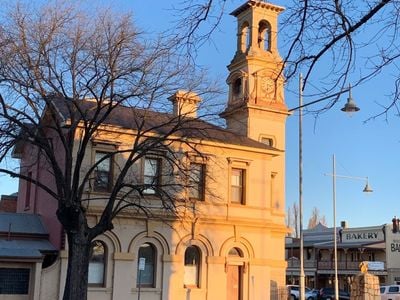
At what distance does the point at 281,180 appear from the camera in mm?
38812

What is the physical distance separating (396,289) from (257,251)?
1827cm

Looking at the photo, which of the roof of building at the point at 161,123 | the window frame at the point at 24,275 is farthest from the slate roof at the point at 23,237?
the roof of building at the point at 161,123

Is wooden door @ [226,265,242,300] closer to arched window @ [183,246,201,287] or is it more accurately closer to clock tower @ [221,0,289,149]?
arched window @ [183,246,201,287]

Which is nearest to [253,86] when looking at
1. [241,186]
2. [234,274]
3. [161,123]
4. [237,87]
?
[237,87]

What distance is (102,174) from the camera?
101ft

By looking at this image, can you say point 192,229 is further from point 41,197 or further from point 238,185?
point 41,197

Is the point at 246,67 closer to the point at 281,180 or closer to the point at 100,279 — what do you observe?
the point at 281,180

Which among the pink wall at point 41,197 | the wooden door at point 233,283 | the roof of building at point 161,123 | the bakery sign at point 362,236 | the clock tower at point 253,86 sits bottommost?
the wooden door at point 233,283

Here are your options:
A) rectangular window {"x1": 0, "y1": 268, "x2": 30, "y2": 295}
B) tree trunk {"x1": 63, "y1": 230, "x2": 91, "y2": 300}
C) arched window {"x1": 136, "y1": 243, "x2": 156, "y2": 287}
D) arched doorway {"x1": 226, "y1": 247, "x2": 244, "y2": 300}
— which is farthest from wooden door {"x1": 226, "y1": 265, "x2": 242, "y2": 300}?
tree trunk {"x1": 63, "y1": 230, "x2": 91, "y2": 300}

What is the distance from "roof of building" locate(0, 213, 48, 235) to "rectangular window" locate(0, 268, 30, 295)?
2.47 meters

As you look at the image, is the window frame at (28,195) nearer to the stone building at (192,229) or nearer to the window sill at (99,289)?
the stone building at (192,229)

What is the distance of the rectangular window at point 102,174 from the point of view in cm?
3033

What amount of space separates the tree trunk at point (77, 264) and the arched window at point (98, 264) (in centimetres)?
602

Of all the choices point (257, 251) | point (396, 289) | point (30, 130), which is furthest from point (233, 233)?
point (396, 289)
